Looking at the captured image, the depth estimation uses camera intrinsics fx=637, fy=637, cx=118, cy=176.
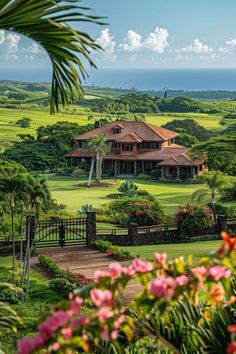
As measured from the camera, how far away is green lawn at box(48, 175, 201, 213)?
35.9m

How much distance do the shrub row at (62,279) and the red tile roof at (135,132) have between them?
36.0 meters

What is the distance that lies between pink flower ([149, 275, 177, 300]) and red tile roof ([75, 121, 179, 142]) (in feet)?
167

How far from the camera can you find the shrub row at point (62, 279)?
14294mm

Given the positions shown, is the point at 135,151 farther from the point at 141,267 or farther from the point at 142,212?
the point at 141,267

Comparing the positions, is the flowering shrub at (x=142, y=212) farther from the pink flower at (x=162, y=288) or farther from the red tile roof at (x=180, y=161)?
the pink flower at (x=162, y=288)

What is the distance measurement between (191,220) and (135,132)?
102 feet

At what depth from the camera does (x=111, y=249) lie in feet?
61.7

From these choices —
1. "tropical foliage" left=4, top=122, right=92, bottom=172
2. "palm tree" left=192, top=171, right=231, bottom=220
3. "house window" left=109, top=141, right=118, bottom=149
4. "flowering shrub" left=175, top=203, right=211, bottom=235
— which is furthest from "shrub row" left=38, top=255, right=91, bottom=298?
"house window" left=109, top=141, right=118, bottom=149

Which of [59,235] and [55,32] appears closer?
[55,32]

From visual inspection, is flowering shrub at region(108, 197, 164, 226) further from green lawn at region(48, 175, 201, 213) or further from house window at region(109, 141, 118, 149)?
house window at region(109, 141, 118, 149)

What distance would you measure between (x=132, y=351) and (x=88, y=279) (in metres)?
11.1

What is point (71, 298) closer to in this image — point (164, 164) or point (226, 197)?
point (226, 197)

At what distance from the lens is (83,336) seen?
2.07m

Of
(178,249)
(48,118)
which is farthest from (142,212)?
(48,118)
